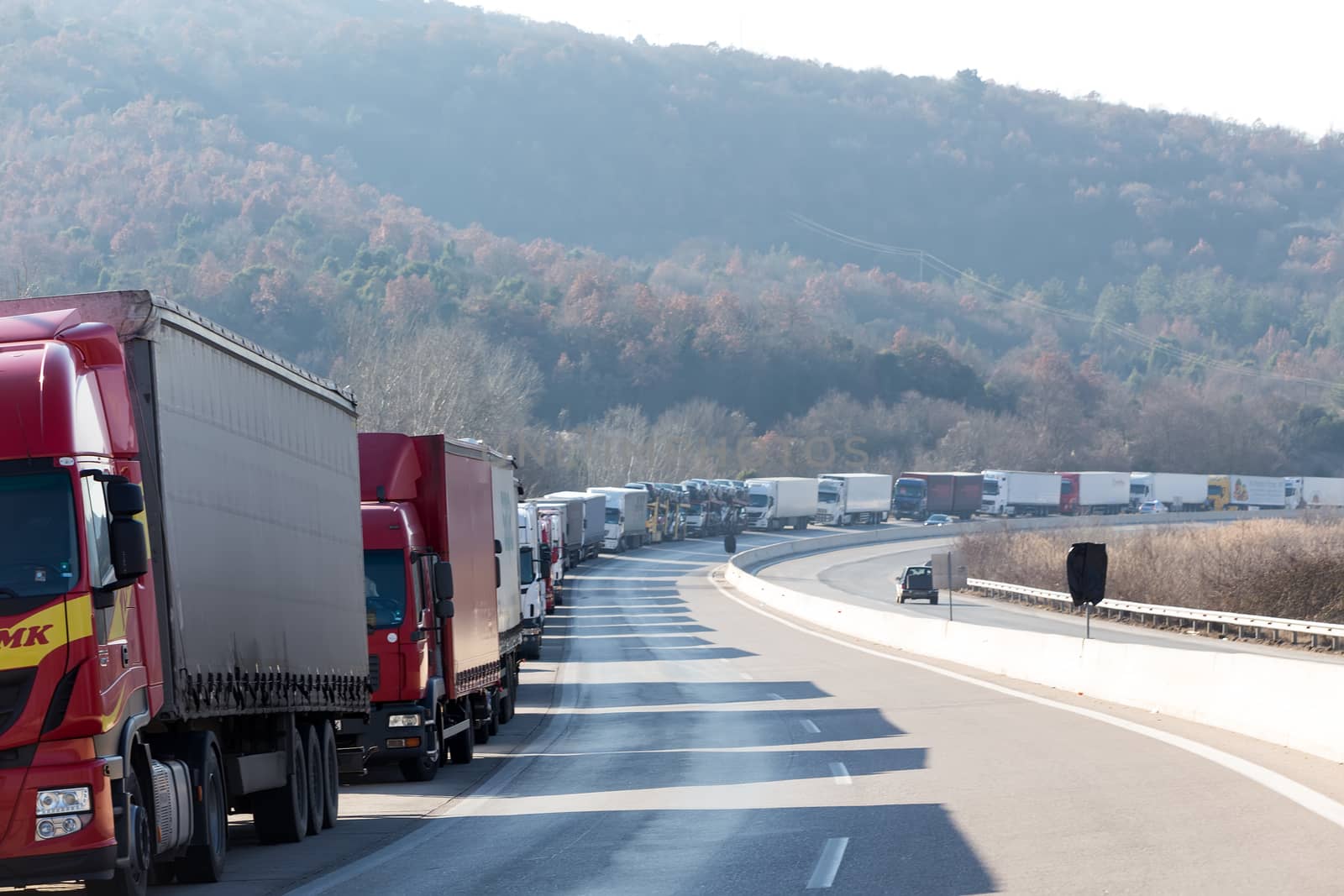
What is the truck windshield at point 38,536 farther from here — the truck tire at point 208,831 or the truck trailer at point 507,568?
the truck trailer at point 507,568

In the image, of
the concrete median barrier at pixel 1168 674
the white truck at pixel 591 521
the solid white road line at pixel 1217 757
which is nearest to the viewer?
the solid white road line at pixel 1217 757

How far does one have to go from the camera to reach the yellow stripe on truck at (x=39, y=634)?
28.0ft

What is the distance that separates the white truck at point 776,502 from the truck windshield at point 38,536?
10327 centimetres

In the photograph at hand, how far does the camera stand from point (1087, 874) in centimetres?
1009

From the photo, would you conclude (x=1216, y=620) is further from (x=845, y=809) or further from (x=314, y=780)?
(x=314, y=780)

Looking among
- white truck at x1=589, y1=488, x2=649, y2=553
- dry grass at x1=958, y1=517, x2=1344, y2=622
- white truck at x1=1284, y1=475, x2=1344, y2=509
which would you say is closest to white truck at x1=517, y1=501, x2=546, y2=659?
dry grass at x1=958, y1=517, x2=1344, y2=622

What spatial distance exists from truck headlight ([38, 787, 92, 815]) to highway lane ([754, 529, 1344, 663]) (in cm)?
3145

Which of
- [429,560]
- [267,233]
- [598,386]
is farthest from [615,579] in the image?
[267,233]

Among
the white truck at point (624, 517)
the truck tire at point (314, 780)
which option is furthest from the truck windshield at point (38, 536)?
the white truck at point (624, 517)

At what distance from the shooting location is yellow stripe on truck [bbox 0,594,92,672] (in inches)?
336

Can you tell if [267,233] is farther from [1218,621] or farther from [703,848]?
[703,848]

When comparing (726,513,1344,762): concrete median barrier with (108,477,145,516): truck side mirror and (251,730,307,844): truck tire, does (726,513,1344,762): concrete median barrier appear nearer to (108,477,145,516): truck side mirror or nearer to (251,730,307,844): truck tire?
(251,730,307,844): truck tire

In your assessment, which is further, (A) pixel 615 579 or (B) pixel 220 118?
(B) pixel 220 118

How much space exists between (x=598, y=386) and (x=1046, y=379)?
4856cm
